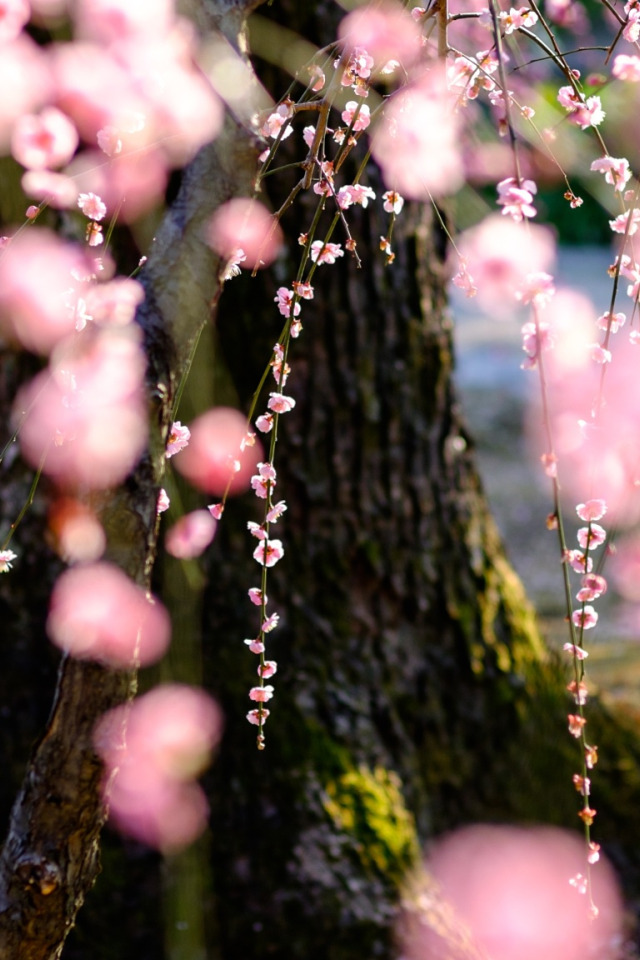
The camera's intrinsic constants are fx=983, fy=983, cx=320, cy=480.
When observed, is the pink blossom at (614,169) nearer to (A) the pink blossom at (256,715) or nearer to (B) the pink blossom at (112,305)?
(B) the pink blossom at (112,305)

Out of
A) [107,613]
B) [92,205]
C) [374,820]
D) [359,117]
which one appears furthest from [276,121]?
[374,820]

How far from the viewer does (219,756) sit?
5.98 ft

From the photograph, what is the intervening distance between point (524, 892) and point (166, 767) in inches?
35.9

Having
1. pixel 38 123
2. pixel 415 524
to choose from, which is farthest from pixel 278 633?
pixel 38 123

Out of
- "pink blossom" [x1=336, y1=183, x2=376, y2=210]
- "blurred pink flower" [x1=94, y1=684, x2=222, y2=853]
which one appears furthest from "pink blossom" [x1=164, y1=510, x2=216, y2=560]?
"pink blossom" [x1=336, y1=183, x2=376, y2=210]

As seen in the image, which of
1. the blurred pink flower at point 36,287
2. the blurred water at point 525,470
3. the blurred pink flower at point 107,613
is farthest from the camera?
the blurred water at point 525,470

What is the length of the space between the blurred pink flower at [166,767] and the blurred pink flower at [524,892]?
53 centimetres

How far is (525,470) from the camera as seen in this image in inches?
245

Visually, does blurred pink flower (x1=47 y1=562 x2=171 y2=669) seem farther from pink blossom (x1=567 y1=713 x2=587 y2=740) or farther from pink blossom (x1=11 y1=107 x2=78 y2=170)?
pink blossom (x1=11 y1=107 x2=78 y2=170)

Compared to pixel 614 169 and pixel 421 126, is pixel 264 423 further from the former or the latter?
pixel 614 169

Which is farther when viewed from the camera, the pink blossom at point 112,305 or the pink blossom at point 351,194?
the pink blossom at point 351,194

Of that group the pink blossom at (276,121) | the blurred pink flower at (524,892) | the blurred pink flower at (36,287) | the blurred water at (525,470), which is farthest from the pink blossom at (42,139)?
the blurred pink flower at (524,892)

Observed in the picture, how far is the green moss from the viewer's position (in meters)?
1.81

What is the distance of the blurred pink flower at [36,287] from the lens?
1.70 m
